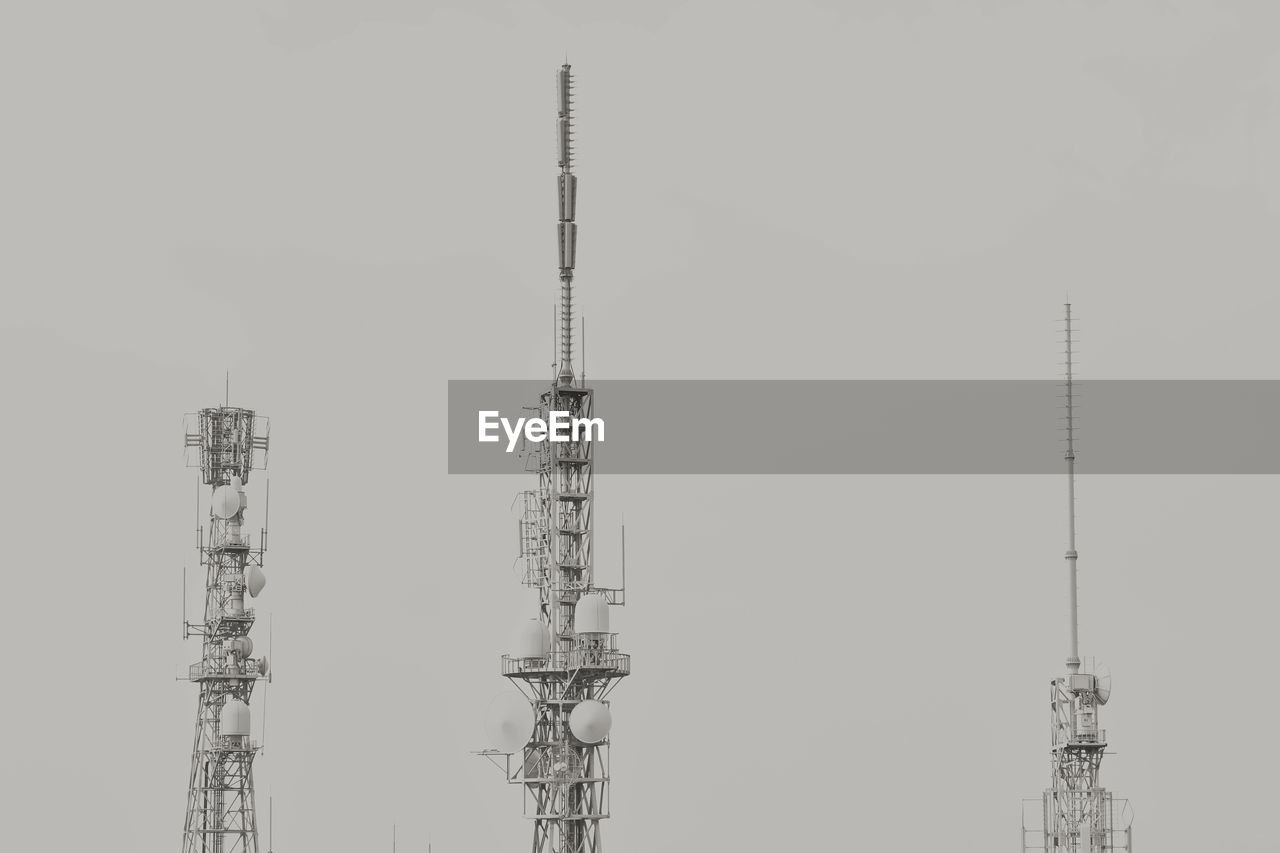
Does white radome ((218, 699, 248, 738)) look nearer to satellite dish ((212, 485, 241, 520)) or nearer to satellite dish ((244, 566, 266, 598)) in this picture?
satellite dish ((244, 566, 266, 598))

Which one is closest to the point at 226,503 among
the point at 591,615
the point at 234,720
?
the point at 234,720

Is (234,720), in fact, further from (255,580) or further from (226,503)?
(226,503)

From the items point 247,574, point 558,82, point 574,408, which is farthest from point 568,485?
point 247,574

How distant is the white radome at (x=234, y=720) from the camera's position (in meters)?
154

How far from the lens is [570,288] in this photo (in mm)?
127750

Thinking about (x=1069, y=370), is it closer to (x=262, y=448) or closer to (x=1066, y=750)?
(x=1066, y=750)

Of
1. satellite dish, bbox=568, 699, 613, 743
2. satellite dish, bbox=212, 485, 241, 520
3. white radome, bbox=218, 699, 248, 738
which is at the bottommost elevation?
satellite dish, bbox=568, 699, 613, 743

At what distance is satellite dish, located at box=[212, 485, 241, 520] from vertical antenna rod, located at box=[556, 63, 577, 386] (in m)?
33.1

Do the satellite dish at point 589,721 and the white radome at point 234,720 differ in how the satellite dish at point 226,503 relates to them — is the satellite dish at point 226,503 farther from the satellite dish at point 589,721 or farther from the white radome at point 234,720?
the satellite dish at point 589,721

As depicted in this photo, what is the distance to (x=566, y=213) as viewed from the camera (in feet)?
423

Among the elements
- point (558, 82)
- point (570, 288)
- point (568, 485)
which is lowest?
point (568, 485)

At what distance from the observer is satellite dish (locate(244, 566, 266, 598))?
15500 cm

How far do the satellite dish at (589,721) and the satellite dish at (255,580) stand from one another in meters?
36.2

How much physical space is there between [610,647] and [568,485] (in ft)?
23.4
